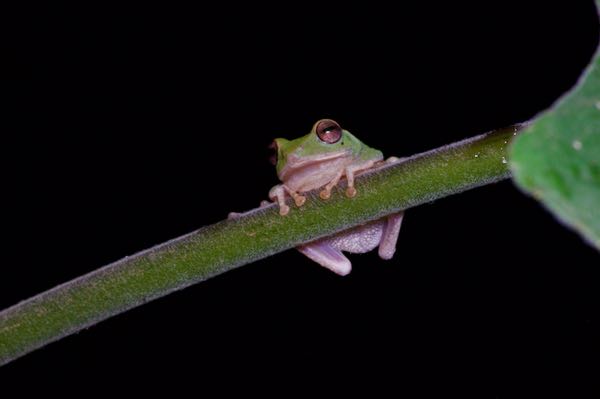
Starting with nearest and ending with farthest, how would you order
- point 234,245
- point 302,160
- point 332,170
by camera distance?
point 234,245 → point 332,170 → point 302,160

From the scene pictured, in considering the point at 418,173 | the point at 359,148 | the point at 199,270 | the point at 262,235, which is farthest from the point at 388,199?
the point at 359,148

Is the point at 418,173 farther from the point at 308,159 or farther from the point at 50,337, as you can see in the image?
the point at 308,159

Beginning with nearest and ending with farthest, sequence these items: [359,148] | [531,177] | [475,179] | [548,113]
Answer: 1. [531,177]
2. [548,113]
3. [475,179]
4. [359,148]

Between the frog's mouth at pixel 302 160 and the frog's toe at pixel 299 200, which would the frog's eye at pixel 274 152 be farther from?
the frog's toe at pixel 299 200

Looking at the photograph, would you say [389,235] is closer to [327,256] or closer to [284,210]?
[327,256]

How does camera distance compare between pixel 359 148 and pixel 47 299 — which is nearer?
pixel 47 299

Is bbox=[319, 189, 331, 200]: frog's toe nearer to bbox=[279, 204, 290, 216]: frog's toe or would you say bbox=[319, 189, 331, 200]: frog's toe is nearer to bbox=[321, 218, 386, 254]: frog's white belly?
bbox=[279, 204, 290, 216]: frog's toe

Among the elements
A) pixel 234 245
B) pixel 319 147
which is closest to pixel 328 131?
pixel 319 147

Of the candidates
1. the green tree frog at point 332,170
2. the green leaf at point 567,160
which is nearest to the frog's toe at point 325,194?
the green leaf at point 567,160
